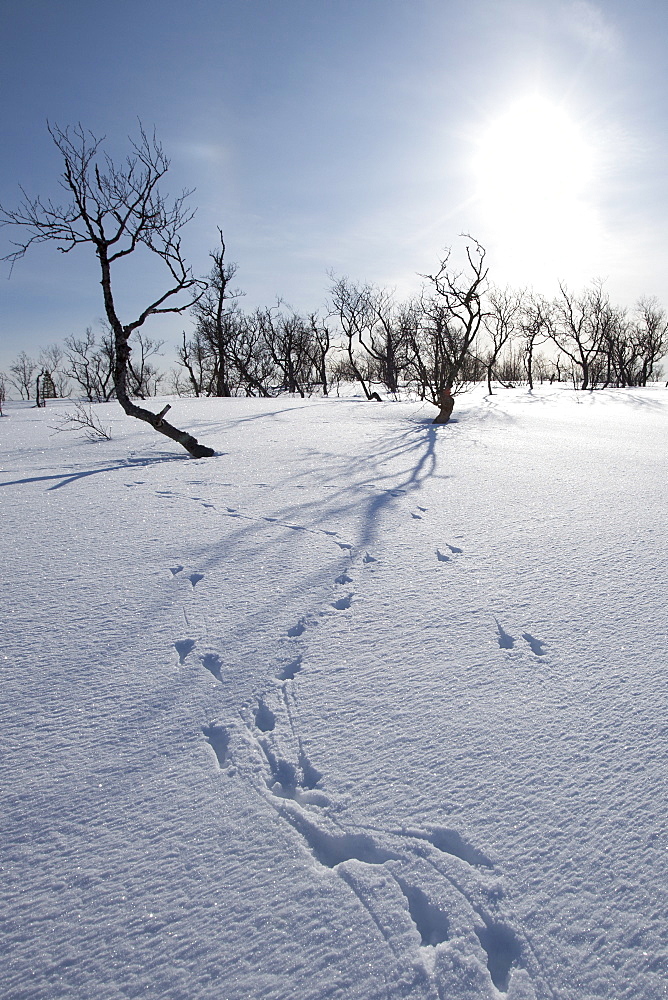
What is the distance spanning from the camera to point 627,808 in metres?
1.26

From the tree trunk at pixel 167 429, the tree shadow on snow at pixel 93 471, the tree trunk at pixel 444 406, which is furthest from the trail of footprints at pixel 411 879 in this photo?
the tree trunk at pixel 444 406

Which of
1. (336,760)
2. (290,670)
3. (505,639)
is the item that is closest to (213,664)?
(290,670)

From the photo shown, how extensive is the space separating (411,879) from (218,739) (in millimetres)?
740

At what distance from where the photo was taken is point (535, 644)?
1.97 meters

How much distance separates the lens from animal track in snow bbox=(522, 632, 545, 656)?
A: 1917mm

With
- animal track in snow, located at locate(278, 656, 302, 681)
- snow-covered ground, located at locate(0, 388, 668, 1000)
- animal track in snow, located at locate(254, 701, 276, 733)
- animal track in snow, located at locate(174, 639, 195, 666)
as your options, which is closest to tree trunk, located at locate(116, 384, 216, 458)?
snow-covered ground, located at locate(0, 388, 668, 1000)

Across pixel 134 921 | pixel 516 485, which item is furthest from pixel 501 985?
pixel 516 485

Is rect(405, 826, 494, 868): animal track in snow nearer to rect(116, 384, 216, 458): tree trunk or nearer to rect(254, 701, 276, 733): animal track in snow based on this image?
rect(254, 701, 276, 733): animal track in snow

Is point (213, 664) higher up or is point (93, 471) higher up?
point (93, 471)

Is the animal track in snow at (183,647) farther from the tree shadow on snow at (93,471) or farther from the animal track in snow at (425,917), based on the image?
the tree shadow on snow at (93,471)

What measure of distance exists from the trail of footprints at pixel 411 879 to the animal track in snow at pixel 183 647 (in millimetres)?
441

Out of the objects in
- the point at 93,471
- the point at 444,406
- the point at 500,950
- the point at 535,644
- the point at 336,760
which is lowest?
the point at 500,950

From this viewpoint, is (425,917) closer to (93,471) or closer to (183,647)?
(183,647)

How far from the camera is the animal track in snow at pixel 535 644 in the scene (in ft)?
6.29
